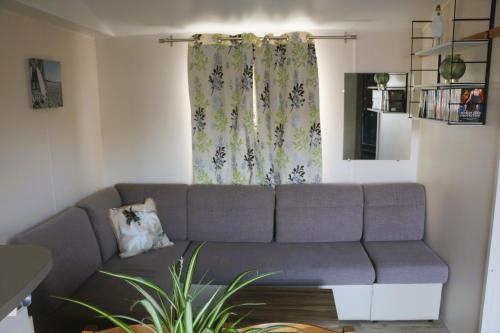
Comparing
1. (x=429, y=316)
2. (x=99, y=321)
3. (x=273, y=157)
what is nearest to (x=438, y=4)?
(x=273, y=157)

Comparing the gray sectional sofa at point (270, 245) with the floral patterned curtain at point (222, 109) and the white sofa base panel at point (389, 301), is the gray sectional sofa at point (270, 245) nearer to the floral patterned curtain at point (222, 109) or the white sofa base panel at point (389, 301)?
the white sofa base panel at point (389, 301)

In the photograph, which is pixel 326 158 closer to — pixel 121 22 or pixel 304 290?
pixel 304 290

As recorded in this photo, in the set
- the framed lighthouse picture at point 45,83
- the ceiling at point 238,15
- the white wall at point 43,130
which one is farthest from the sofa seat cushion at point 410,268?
A: the framed lighthouse picture at point 45,83

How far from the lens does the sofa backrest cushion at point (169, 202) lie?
3.32m

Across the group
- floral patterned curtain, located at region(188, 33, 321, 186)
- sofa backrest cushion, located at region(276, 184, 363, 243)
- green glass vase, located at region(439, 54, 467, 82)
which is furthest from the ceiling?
sofa backrest cushion, located at region(276, 184, 363, 243)

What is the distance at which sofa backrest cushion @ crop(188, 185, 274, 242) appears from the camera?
129 inches

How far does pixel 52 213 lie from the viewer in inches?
113

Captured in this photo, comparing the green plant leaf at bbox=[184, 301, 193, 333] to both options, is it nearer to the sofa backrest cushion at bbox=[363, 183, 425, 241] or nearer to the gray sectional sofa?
the gray sectional sofa

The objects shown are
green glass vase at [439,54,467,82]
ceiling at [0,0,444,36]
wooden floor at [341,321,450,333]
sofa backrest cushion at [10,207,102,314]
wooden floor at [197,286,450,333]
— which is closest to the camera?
wooden floor at [197,286,450,333]

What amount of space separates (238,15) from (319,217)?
1.69m

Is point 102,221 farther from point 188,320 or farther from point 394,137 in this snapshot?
point 394,137

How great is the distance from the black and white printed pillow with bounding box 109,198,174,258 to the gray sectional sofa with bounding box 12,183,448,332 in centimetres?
7

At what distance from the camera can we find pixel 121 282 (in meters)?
2.55

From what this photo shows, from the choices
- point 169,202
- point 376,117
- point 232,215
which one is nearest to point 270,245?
point 232,215
